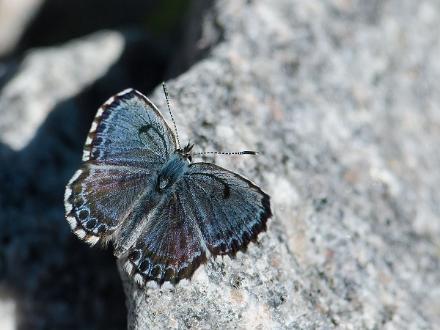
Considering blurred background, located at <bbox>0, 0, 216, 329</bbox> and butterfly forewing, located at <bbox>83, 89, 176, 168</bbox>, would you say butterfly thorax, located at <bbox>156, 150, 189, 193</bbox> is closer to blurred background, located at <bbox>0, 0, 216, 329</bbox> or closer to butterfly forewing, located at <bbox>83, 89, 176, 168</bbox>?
butterfly forewing, located at <bbox>83, 89, 176, 168</bbox>

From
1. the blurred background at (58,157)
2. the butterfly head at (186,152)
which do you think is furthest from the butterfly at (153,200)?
the blurred background at (58,157)

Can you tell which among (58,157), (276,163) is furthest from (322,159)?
(58,157)

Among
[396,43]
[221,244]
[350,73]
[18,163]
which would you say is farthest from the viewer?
[396,43]

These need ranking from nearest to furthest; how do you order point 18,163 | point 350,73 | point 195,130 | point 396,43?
point 195,130 → point 18,163 → point 350,73 → point 396,43

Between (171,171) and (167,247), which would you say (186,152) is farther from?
(167,247)

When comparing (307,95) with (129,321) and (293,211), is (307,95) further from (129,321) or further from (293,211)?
(129,321)

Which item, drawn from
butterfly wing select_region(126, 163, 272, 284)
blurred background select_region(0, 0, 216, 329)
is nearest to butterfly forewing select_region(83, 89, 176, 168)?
butterfly wing select_region(126, 163, 272, 284)

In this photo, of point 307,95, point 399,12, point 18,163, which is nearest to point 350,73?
point 307,95
